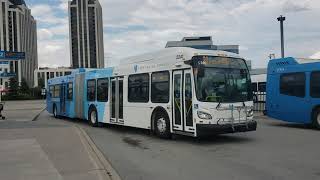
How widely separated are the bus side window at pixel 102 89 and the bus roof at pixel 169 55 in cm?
205

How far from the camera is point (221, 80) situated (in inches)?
577

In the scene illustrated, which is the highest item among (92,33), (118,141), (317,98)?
(92,33)

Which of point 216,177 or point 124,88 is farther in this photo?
point 124,88

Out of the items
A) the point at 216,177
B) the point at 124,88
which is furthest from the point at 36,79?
the point at 216,177

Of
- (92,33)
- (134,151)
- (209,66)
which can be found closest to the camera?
(134,151)

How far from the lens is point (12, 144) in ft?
48.6

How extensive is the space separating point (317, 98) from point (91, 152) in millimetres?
9969

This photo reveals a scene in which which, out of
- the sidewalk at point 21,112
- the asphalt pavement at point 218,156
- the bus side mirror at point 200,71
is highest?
the bus side mirror at point 200,71

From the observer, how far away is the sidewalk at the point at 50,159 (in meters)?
9.28

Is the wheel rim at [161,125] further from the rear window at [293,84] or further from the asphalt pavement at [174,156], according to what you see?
the rear window at [293,84]

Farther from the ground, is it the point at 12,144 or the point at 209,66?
the point at 209,66

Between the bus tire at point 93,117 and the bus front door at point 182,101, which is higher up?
the bus front door at point 182,101

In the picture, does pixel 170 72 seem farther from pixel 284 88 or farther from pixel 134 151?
pixel 284 88

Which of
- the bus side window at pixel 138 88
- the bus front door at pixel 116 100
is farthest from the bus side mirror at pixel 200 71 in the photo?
the bus front door at pixel 116 100
